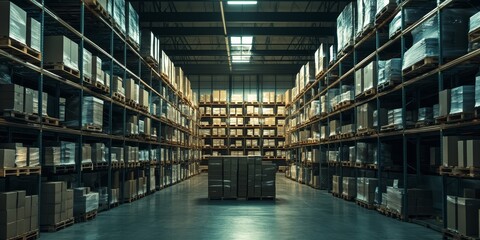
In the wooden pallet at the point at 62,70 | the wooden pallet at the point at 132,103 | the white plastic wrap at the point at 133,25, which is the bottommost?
the wooden pallet at the point at 132,103

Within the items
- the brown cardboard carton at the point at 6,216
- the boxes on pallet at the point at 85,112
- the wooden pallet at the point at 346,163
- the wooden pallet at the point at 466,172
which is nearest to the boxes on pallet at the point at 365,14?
the wooden pallet at the point at 346,163

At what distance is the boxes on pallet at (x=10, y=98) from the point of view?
622cm

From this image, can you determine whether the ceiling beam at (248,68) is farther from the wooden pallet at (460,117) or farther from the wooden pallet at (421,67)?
the wooden pallet at (460,117)

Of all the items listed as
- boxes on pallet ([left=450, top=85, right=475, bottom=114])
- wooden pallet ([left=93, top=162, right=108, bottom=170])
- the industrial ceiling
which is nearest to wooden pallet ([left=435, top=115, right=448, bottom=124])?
boxes on pallet ([left=450, top=85, right=475, bottom=114])

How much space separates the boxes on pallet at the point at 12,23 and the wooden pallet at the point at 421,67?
240 inches

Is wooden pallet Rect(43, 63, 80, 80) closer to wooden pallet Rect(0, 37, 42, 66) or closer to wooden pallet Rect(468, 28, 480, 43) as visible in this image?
wooden pallet Rect(0, 37, 42, 66)

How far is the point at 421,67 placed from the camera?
7.81 metres

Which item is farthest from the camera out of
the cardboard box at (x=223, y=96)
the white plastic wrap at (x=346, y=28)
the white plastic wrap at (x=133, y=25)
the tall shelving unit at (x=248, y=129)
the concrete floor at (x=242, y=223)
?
the tall shelving unit at (x=248, y=129)

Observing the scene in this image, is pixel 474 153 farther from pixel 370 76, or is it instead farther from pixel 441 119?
pixel 370 76

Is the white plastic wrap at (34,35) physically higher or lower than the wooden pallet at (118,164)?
higher

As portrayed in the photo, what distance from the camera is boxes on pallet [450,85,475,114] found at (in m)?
6.53

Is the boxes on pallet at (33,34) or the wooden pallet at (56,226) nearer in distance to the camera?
the boxes on pallet at (33,34)

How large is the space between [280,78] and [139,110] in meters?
19.7

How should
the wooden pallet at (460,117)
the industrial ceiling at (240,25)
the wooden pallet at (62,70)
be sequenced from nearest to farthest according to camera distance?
the wooden pallet at (460,117) < the wooden pallet at (62,70) < the industrial ceiling at (240,25)
